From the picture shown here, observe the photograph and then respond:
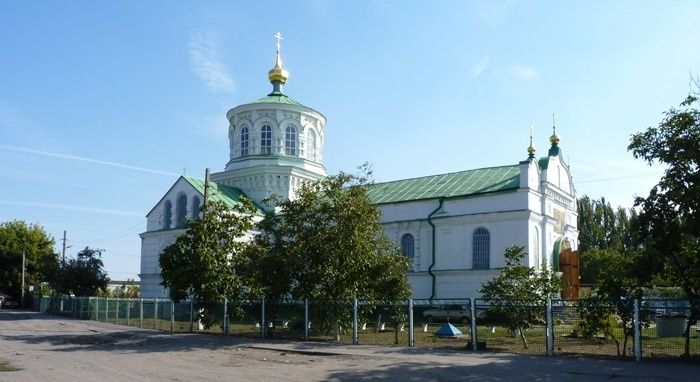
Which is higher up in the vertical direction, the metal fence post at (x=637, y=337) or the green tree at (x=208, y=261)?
the green tree at (x=208, y=261)

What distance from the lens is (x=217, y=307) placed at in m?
25.9

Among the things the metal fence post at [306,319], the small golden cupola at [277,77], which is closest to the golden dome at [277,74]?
the small golden cupola at [277,77]

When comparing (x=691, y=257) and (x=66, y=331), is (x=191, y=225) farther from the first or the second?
(x=691, y=257)

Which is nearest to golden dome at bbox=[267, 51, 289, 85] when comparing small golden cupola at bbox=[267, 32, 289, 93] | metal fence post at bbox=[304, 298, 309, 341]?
small golden cupola at bbox=[267, 32, 289, 93]

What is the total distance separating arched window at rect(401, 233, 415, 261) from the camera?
127ft

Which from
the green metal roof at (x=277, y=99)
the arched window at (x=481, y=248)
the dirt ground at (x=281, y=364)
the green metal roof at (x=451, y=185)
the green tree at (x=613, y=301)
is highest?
the green metal roof at (x=277, y=99)

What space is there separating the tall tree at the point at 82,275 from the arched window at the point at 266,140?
13111 millimetres

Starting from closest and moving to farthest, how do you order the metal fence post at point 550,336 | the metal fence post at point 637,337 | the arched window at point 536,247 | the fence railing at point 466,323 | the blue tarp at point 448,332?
the metal fence post at point 637,337
the fence railing at point 466,323
the metal fence post at point 550,336
the blue tarp at point 448,332
the arched window at point 536,247

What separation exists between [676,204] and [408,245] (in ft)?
74.7

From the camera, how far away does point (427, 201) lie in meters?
38.5

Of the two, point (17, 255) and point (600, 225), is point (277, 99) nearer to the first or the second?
point (17, 255)

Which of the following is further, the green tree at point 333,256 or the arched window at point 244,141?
the arched window at point 244,141

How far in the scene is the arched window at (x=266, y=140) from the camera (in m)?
44.0

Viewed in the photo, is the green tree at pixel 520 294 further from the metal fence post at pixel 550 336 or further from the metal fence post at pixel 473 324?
the metal fence post at pixel 550 336
